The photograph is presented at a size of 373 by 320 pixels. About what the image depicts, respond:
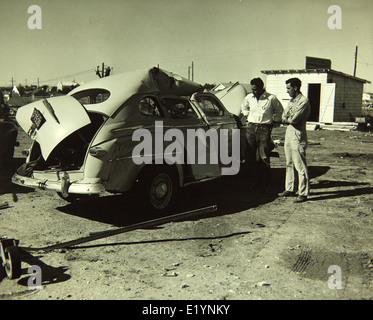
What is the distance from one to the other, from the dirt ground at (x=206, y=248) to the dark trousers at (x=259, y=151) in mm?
403

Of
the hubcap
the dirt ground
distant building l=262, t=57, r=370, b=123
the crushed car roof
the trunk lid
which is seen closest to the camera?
the dirt ground

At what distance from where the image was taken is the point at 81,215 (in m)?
6.02

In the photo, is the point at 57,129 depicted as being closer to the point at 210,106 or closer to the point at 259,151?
the point at 210,106

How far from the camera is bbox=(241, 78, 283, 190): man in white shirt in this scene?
716 cm

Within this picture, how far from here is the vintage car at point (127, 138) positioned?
16.7 feet

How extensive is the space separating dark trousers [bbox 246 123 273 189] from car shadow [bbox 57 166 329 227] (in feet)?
0.86

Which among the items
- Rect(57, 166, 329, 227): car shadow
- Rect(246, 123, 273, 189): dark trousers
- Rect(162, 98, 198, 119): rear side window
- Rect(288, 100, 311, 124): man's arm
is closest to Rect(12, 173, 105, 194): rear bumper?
Rect(57, 166, 329, 227): car shadow

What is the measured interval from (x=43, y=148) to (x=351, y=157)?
33.5 feet

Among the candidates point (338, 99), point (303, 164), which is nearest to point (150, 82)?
point (303, 164)

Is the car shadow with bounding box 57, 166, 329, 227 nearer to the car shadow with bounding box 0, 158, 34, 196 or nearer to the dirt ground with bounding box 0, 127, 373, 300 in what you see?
the dirt ground with bounding box 0, 127, 373, 300

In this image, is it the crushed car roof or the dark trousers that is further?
the dark trousers

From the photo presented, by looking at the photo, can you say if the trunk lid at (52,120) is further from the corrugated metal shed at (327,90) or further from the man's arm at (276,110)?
the corrugated metal shed at (327,90)

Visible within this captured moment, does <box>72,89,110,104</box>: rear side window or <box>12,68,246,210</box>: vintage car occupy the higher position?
<box>72,89,110,104</box>: rear side window

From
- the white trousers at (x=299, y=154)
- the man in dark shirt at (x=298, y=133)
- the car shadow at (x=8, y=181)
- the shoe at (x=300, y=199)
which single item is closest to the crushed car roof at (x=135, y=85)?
the man in dark shirt at (x=298, y=133)
